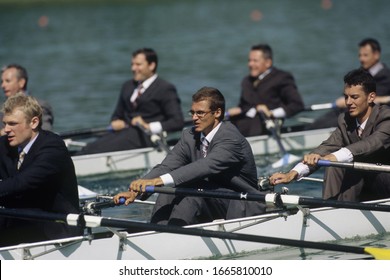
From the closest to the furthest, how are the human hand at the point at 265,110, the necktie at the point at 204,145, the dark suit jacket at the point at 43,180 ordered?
the dark suit jacket at the point at 43,180
the necktie at the point at 204,145
the human hand at the point at 265,110

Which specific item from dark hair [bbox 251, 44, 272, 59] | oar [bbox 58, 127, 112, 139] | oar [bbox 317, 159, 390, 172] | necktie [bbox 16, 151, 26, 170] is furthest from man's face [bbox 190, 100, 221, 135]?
dark hair [bbox 251, 44, 272, 59]

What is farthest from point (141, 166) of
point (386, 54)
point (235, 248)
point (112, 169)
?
point (386, 54)

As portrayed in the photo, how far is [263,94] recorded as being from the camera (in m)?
13.5

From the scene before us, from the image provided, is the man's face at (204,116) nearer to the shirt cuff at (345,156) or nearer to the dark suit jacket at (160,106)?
the shirt cuff at (345,156)

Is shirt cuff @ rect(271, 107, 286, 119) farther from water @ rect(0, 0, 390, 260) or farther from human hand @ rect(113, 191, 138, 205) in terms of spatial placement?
human hand @ rect(113, 191, 138, 205)

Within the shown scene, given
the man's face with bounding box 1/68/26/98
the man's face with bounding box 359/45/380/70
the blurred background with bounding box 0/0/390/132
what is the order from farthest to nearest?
the blurred background with bounding box 0/0/390/132 → the man's face with bounding box 359/45/380/70 → the man's face with bounding box 1/68/26/98

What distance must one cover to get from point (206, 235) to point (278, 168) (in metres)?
5.29

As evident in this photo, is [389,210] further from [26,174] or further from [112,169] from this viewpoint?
[112,169]

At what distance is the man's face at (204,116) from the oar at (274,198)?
1.88 feet

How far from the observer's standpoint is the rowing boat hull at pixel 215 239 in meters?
8.00

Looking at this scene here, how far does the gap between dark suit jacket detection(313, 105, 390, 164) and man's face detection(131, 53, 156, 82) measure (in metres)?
4.19

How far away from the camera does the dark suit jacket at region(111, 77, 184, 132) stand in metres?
12.8

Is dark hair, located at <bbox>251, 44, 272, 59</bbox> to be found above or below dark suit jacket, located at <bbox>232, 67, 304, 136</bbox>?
above

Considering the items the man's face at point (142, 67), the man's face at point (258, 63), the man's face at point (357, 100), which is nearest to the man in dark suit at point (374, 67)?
the man's face at point (258, 63)
